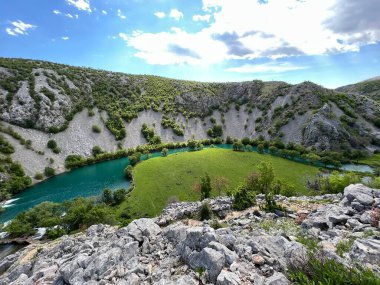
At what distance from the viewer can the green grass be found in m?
119

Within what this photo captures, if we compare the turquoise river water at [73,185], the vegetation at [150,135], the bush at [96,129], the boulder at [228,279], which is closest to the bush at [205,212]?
the boulder at [228,279]

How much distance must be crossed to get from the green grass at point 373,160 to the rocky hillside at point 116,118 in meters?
10.2

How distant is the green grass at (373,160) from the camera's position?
119m

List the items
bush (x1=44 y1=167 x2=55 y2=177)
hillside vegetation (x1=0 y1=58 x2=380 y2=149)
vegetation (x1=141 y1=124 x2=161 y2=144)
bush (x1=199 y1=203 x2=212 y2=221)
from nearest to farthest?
bush (x1=199 y1=203 x2=212 y2=221), bush (x1=44 y1=167 x2=55 y2=177), hillside vegetation (x1=0 y1=58 x2=380 y2=149), vegetation (x1=141 y1=124 x2=161 y2=144)

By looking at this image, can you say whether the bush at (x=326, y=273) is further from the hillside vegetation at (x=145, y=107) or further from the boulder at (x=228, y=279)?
the hillside vegetation at (x=145, y=107)

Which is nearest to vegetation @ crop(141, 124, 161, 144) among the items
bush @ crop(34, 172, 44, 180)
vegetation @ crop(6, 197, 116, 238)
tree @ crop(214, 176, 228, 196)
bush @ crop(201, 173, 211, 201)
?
bush @ crop(34, 172, 44, 180)

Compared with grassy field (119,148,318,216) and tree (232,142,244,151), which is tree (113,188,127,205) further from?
tree (232,142,244,151)

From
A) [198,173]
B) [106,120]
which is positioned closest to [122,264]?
[198,173]

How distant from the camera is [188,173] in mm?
105688

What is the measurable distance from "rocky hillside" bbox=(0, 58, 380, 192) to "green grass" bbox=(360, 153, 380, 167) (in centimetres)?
1018

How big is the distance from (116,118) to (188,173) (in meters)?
86.9

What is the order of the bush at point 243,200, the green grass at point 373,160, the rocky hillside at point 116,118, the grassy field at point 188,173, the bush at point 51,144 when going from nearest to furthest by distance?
1. the bush at point 243,200
2. the grassy field at point 188,173
3. the green grass at point 373,160
4. the bush at point 51,144
5. the rocky hillside at point 116,118

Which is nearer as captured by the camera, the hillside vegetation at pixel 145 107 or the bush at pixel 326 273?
the bush at pixel 326 273

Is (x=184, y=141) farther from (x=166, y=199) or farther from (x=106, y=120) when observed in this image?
(x=166, y=199)
